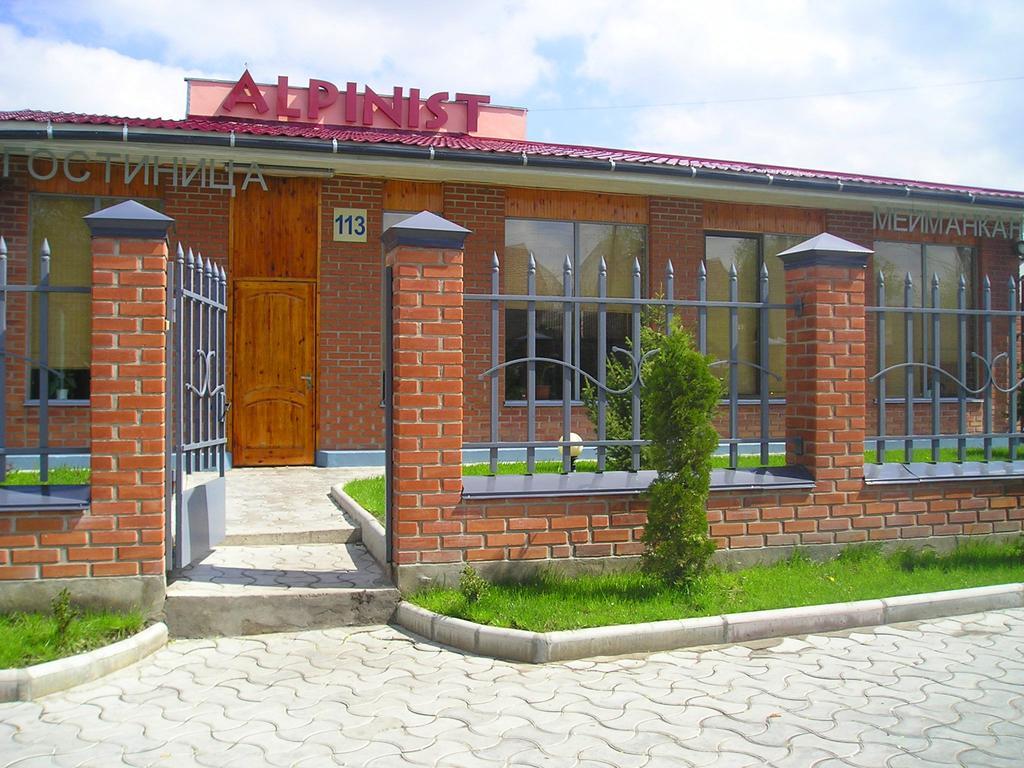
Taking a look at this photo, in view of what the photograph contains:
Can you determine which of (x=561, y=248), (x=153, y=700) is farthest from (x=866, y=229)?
(x=153, y=700)

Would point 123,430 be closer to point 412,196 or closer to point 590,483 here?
point 590,483

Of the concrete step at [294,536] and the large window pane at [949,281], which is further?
the large window pane at [949,281]

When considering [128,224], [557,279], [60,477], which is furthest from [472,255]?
[128,224]

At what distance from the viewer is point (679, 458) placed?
17.6ft

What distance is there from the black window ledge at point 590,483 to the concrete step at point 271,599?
821mm

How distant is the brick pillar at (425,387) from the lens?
207 inches

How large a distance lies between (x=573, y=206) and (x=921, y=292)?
5545 mm

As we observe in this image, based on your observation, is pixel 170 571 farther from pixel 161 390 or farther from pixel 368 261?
pixel 368 261

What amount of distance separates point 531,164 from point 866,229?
5.54m

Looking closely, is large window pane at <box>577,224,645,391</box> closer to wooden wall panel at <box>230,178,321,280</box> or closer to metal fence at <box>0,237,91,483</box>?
wooden wall panel at <box>230,178,321,280</box>

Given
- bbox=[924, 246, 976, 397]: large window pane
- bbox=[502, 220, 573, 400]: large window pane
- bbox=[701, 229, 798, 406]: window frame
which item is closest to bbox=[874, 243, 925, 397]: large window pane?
bbox=[924, 246, 976, 397]: large window pane

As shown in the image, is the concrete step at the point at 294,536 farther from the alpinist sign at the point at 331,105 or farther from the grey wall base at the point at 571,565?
the alpinist sign at the point at 331,105

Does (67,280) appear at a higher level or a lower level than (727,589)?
higher

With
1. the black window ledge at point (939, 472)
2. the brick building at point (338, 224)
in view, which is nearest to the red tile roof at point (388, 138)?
the brick building at point (338, 224)
